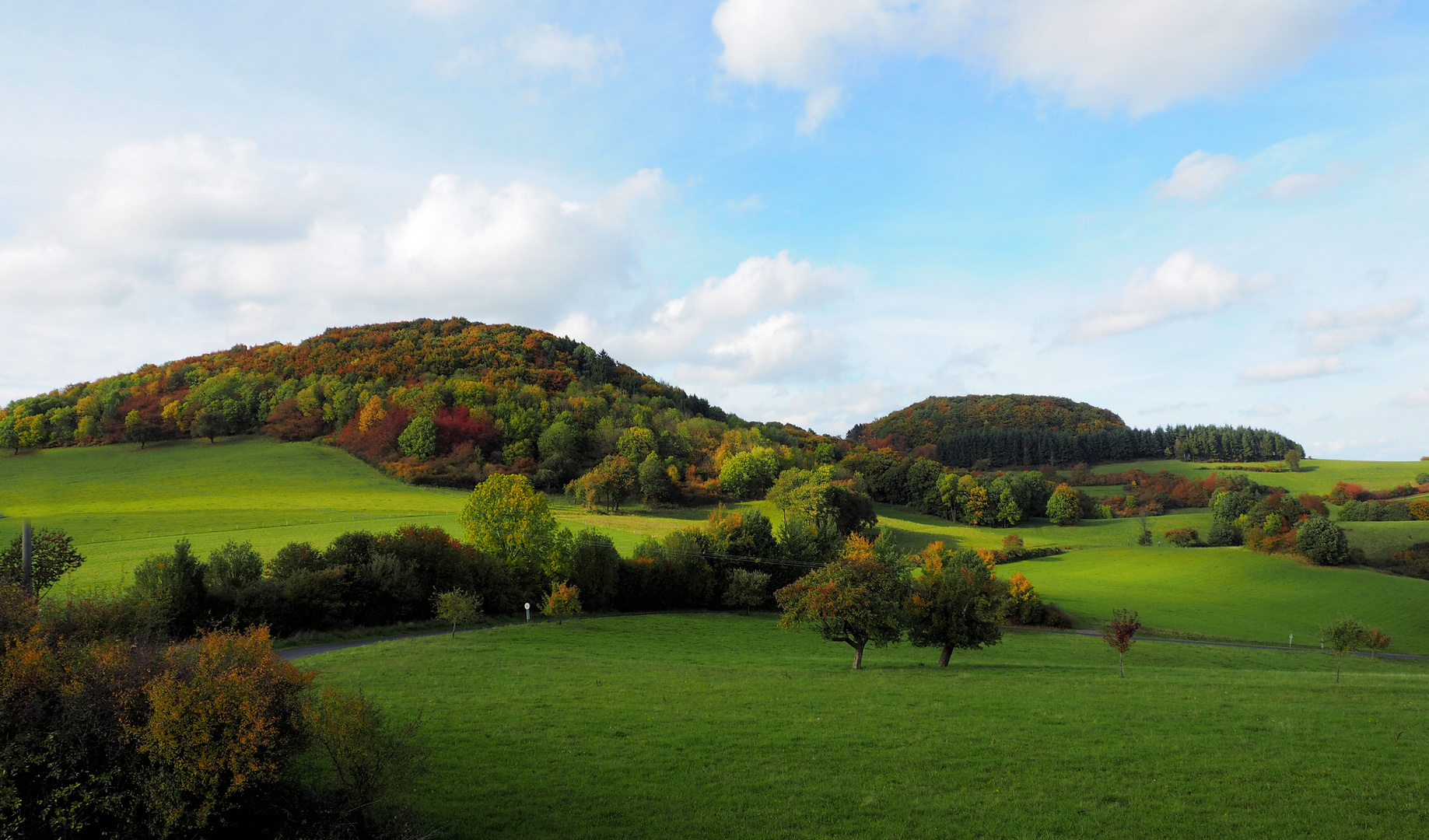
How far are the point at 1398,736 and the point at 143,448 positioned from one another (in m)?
134

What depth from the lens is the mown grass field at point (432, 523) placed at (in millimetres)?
60094

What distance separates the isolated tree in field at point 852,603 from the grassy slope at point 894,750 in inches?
107

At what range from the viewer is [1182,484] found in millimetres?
133125

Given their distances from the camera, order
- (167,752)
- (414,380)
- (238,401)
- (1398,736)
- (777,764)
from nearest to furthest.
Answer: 1. (167,752)
2. (777,764)
3. (1398,736)
4. (238,401)
5. (414,380)

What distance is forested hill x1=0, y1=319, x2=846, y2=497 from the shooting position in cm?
10281

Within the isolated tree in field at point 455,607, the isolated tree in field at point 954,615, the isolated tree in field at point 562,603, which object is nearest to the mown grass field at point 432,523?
the isolated tree in field at point 562,603

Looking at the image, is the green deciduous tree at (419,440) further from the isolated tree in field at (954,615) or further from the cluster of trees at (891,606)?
the isolated tree in field at (954,615)

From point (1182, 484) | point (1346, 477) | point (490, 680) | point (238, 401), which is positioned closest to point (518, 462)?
point (238, 401)

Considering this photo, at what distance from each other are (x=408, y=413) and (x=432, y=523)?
142 feet

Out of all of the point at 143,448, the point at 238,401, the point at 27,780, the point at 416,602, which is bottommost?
the point at 416,602

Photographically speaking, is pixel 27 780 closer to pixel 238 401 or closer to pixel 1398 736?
pixel 1398 736

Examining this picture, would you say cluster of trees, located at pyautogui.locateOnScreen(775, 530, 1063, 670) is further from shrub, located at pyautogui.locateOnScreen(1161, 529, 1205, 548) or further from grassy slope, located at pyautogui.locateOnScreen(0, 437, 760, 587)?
shrub, located at pyautogui.locateOnScreen(1161, 529, 1205, 548)

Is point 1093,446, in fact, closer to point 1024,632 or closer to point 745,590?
point 1024,632

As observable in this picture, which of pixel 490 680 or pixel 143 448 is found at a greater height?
pixel 143 448
